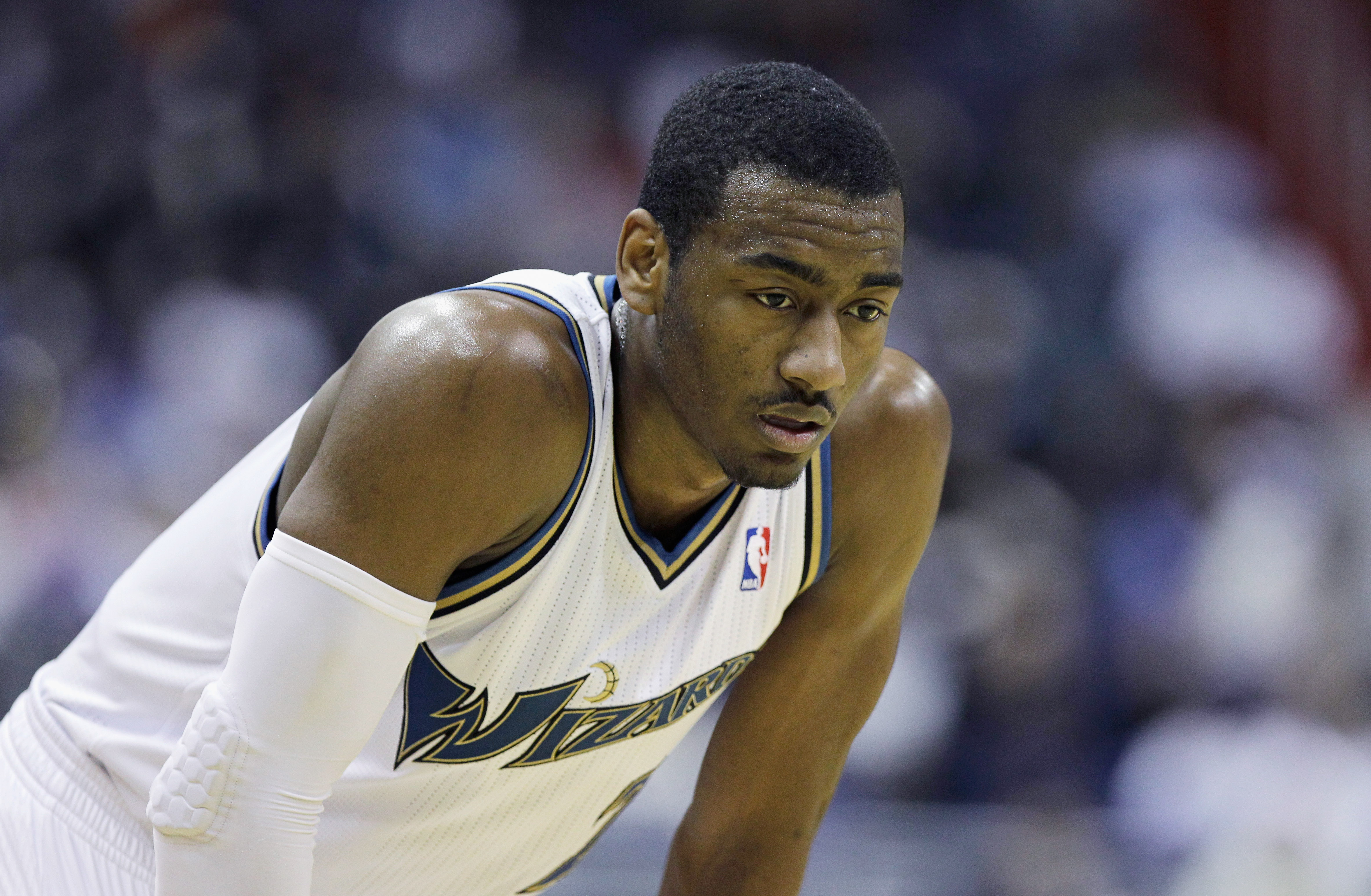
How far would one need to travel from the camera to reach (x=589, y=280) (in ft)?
7.24

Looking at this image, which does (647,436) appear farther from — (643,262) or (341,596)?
(341,596)

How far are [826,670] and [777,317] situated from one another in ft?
2.71

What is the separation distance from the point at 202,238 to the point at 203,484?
1.41 metres

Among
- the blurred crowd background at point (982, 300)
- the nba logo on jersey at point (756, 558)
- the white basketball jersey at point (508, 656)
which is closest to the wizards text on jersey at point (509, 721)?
the white basketball jersey at point (508, 656)

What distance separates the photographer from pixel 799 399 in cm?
194

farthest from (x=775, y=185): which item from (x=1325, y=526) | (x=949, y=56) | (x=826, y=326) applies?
(x=949, y=56)

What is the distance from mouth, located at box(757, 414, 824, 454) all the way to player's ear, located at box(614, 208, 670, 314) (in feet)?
0.77

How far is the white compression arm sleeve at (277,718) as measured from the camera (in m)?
1.70

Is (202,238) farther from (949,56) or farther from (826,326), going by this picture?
(826,326)

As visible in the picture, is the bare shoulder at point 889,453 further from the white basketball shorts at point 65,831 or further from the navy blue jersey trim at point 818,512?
the white basketball shorts at point 65,831

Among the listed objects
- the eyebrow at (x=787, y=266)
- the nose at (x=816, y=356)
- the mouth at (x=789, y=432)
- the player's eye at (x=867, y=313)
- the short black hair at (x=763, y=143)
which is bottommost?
the mouth at (x=789, y=432)

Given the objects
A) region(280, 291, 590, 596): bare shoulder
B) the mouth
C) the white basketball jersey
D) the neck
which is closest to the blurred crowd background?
the white basketball jersey

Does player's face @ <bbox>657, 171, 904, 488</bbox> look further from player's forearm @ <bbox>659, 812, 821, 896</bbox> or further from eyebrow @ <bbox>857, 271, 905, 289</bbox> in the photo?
player's forearm @ <bbox>659, 812, 821, 896</bbox>

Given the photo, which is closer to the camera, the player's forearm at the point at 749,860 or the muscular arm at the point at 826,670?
the muscular arm at the point at 826,670
